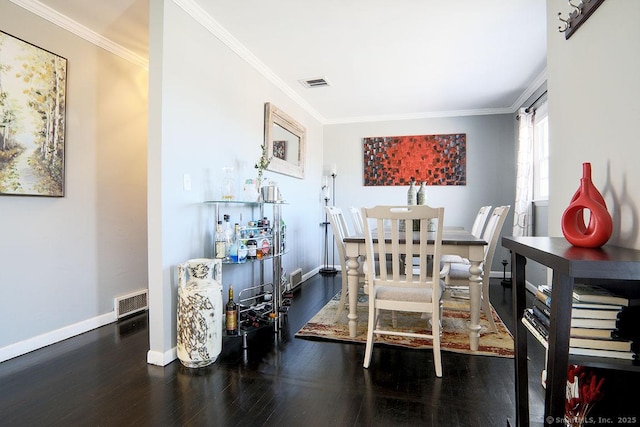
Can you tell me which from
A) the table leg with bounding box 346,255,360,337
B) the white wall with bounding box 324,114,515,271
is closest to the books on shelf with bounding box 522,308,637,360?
the table leg with bounding box 346,255,360,337

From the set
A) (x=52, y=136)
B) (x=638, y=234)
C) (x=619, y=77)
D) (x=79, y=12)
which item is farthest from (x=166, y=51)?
(x=638, y=234)

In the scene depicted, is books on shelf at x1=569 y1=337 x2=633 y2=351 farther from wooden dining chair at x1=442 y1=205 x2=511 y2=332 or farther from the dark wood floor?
wooden dining chair at x1=442 y1=205 x2=511 y2=332

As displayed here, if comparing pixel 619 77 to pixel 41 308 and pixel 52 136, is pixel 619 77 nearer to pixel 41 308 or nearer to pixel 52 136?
pixel 52 136

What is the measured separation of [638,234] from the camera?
1.10 metres

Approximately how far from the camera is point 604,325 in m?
0.97

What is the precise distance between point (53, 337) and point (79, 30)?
2.41m

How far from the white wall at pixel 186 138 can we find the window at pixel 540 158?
129 inches

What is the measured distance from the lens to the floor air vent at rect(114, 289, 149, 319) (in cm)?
302

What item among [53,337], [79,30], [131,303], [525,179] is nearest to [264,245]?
[131,303]

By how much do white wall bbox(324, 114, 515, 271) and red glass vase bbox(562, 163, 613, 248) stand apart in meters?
3.39

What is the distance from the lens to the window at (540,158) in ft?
12.6

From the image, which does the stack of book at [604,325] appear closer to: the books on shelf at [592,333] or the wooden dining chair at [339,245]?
the books on shelf at [592,333]

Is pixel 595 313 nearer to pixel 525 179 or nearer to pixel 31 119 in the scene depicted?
pixel 31 119

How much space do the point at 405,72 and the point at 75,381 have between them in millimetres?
3812
